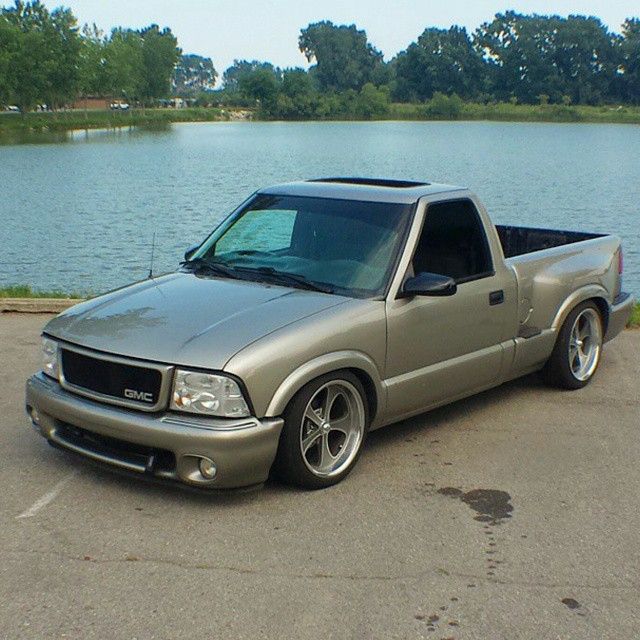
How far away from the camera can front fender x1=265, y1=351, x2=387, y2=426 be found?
5066 millimetres

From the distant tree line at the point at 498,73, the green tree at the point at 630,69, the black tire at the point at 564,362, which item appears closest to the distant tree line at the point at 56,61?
the distant tree line at the point at 498,73

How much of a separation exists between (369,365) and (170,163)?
46.6 meters

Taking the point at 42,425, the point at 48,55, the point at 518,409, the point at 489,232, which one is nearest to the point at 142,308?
the point at 42,425

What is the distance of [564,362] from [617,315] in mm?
827

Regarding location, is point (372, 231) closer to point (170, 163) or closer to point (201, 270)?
point (201, 270)

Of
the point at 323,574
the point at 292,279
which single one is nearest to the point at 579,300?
the point at 292,279

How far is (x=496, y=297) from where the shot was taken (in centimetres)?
659

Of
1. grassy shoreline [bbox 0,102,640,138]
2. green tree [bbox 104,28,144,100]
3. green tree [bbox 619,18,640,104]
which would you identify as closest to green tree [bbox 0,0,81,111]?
grassy shoreline [bbox 0,102,640,138]

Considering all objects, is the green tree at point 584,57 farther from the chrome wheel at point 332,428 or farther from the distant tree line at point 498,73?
the chrome wheel at point 332,428

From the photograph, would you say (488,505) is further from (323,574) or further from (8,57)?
(8,57)

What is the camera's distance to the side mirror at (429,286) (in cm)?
577

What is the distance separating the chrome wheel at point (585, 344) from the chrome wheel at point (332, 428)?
8.24 feet

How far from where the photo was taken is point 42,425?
18.2 feet

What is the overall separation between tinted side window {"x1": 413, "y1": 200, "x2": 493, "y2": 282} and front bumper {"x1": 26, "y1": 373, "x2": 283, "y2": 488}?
1668mm
